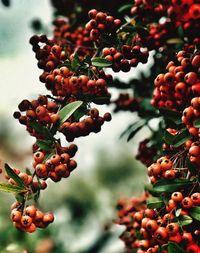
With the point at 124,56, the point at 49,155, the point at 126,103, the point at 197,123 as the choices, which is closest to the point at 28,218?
the point at 49,155

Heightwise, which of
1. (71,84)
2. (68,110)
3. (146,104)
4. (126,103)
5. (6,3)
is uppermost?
(6,3)

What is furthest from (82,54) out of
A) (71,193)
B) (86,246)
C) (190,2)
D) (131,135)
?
(71,193)

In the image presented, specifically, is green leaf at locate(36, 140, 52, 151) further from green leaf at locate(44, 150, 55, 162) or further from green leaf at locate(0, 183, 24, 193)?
green leaf at locate(0, 183, 24, 193)

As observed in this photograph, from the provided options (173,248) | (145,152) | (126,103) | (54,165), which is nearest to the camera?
(173,248)

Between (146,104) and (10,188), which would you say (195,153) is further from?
(146,104)

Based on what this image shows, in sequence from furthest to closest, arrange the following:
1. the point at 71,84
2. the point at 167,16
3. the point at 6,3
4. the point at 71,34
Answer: the point at 6,3
the point at 71,34
the point at 167,16
the point at 71,84

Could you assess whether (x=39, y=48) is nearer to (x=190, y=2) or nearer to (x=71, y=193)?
(x=190, y=2)
